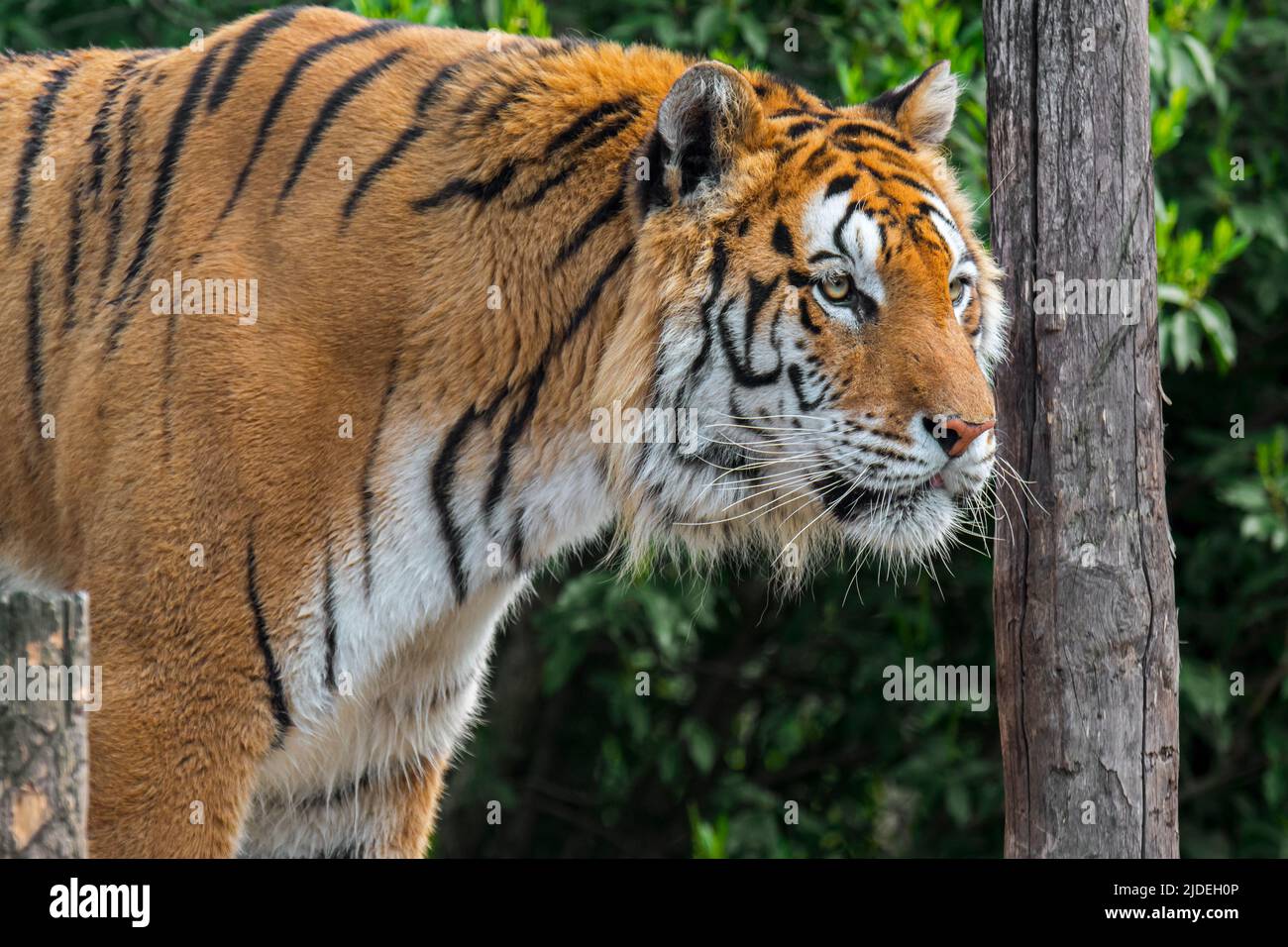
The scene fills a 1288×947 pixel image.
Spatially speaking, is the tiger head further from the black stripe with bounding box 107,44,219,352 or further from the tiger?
the black stripe with bounding box 107,44,219,352

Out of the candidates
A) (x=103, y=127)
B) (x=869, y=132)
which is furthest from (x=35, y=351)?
(x=869, y=132)

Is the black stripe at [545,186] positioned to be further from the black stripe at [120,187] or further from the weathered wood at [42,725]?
the weathered wood at [42,725]

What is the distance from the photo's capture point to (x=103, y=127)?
418 cm

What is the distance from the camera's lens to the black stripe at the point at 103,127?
4109 mm

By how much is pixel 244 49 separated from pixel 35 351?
3.02 ft

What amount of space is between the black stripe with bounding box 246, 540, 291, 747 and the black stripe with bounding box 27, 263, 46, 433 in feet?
2.51

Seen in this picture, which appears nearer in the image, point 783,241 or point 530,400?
point 783,241

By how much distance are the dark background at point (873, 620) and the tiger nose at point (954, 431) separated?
188 centimetres

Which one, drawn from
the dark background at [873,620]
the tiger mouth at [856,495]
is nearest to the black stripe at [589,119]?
the tiger mouth at [856,495]

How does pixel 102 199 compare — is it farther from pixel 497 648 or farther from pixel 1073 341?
pixel 497 648

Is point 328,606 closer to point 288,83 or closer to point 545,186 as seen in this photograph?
point 545,186

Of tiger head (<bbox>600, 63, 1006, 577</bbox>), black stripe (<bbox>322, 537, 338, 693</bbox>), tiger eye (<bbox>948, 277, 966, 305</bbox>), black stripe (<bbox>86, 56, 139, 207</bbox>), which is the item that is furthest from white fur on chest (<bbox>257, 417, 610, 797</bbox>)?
black stripe (<bbox>86, 56, 139, 207</bbox>)

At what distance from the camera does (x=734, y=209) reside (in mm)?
3756

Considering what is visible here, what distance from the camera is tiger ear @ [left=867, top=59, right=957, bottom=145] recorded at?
4.18 meters
